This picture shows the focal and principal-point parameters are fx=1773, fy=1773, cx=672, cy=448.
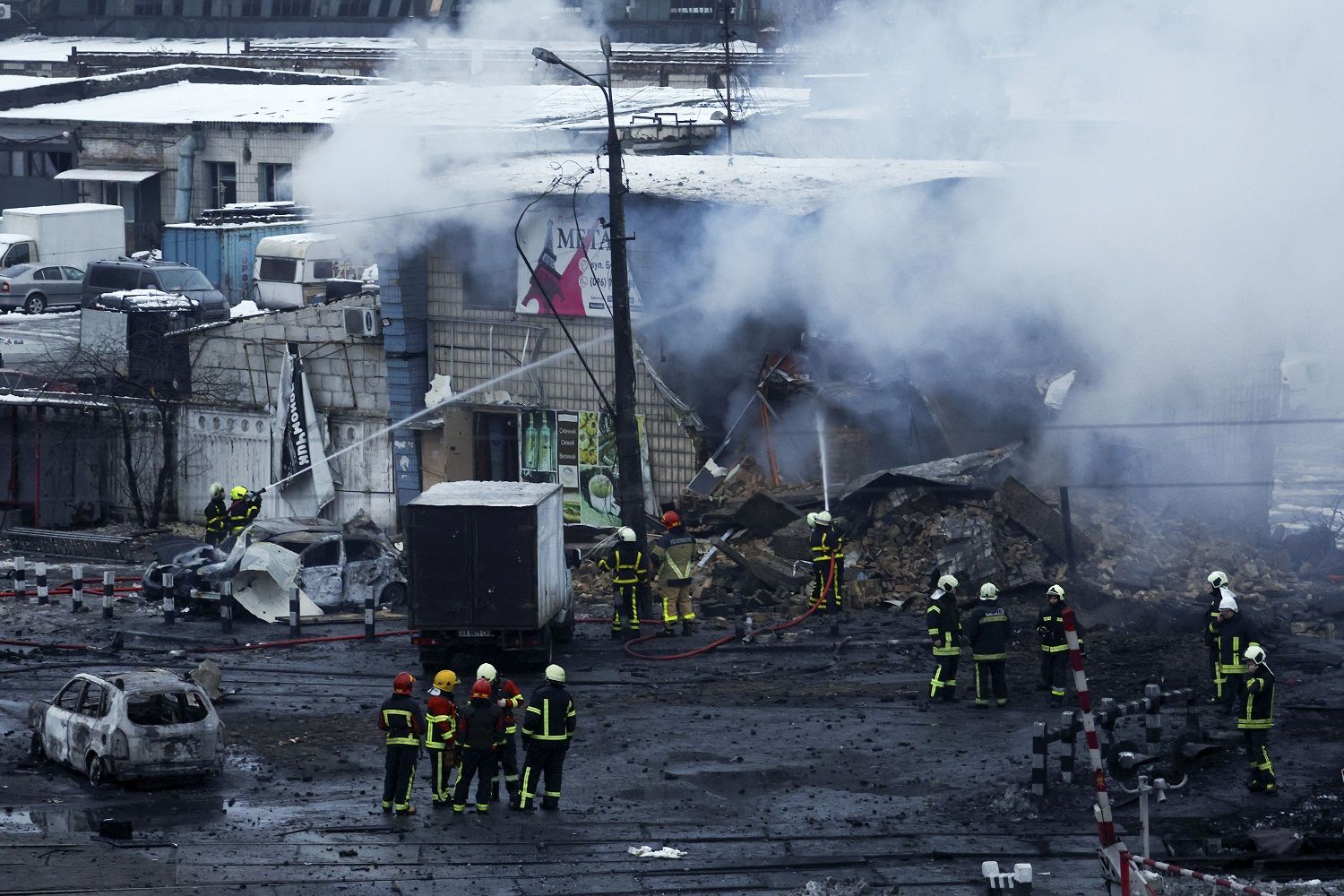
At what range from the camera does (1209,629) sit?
681 inches

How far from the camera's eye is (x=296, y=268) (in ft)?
127

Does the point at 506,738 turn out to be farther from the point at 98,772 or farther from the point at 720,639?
the point at 720,639

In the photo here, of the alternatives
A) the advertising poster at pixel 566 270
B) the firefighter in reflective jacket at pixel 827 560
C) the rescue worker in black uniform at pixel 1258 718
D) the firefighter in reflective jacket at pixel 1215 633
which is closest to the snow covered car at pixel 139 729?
the rescue worker in black uniform at pixel 1258 718

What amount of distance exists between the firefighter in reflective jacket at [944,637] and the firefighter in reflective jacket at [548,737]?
4737mm

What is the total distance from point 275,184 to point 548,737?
34.3 meters

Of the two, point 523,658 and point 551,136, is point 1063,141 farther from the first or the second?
point 523,658

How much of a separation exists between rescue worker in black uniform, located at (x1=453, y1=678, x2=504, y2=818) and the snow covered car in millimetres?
2341

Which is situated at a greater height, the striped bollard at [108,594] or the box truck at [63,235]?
the box truck at [63,235]

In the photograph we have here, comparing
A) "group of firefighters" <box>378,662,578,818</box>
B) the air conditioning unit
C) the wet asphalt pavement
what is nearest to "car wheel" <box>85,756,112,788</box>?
the wet asphalt pavement

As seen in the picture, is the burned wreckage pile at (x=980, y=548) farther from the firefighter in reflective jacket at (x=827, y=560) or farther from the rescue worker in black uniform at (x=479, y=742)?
the rescue worker in black uniform at (x=479, y=742)

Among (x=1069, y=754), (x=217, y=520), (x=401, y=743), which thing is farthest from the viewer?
(x=217, y=520)

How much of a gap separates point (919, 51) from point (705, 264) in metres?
11.5

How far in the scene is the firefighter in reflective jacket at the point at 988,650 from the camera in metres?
17.3

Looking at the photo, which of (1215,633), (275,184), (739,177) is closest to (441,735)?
(1215,633)
